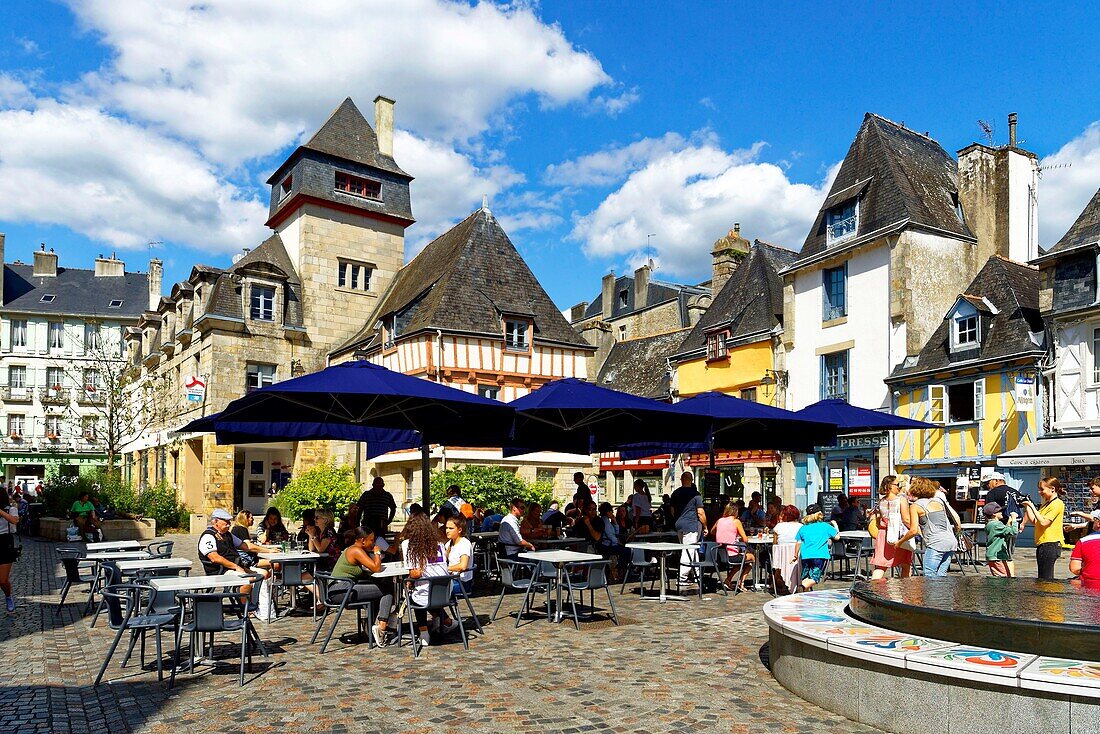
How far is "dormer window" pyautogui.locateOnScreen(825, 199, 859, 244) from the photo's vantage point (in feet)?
82.9

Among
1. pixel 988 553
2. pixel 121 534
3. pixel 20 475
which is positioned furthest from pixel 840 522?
pixel 20 475

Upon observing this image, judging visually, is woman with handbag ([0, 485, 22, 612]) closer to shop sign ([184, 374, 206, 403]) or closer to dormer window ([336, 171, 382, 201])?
shop sign ([184, 374, 206, 403])

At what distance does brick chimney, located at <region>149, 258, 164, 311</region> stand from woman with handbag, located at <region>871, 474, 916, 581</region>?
4901cm

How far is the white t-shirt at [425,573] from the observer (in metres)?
7.42

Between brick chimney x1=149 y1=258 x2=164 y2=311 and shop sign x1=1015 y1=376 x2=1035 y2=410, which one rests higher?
brick chimney x1=149 y1=258 x2=164 y2=311

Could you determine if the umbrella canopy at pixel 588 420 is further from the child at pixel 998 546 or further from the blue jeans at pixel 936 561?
the child at pixel 998 546

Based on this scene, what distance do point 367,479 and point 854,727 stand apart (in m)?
26.5

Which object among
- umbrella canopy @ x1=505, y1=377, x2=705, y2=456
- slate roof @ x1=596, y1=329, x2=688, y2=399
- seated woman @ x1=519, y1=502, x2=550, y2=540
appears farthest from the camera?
slate roof @ x1=596, y1=329, x2=688, y2=399

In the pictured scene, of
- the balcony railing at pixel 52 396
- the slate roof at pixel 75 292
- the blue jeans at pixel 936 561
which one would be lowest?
the blue jeans at pixel 936 561

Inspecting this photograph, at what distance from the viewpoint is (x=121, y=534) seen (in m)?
20.0

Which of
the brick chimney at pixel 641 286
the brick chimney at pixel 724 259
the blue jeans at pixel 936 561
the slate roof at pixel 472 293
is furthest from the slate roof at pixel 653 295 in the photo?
the blue jeans at pixel 936 561

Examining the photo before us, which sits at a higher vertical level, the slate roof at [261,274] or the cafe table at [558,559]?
the slate roof at [261,274]

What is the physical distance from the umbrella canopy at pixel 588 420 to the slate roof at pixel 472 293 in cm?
1328

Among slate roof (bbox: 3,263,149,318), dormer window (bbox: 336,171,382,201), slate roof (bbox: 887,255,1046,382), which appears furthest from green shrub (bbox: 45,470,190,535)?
slate roof (bbox: 3,263,149,318)
